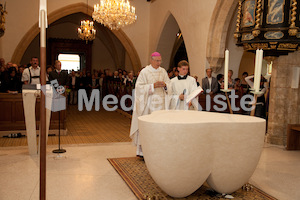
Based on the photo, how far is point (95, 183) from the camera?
389 centimetres

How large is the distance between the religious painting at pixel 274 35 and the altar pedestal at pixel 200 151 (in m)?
2.62

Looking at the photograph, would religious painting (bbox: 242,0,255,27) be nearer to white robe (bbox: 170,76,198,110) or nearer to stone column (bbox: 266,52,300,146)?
stone column (bbox: 266,52,300,146)

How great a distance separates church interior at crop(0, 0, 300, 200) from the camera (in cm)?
321

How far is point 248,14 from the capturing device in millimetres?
5852

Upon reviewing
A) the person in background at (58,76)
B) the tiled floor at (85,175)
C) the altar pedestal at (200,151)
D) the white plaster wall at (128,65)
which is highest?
the white plaster wall at (128,65)

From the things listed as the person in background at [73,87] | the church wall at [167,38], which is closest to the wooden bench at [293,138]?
the church wall at [167,38]

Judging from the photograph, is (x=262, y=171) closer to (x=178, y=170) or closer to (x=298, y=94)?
(x=178, y=170)

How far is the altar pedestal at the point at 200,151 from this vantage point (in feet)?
10.3

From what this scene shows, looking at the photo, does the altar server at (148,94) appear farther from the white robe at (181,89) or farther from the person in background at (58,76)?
the person in background at (58,76)

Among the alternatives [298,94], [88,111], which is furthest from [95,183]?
[88,111]

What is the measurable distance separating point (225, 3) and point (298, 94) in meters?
3.36

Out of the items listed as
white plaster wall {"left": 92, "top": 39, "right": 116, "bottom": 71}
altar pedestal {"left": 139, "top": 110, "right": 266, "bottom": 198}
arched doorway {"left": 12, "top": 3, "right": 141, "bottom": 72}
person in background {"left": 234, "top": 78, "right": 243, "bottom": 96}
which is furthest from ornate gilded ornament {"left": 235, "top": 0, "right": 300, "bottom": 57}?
white plaster wall {"left": 92, "top": 39, "right": 116, "bottom": 71}

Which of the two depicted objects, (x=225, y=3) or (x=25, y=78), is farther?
(x=225, y=3)

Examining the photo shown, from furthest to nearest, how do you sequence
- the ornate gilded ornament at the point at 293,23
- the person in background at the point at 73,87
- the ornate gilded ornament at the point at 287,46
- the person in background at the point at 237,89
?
the person in background at the point at 73,87
the person in background at the point at 237,89
the ornate gilded ornament at the point at 287,46
the ornate gilded ornament at the point at 293,23
